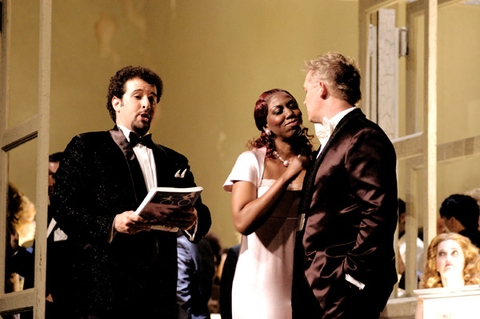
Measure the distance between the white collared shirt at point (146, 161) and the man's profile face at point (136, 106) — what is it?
0.15ft

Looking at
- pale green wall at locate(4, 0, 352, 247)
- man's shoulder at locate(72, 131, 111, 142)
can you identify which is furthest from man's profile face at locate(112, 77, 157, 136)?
pale green wall at locate(4, 0, 352, 247)

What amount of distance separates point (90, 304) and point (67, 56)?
16.4 feet

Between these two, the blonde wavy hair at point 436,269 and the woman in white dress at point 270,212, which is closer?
the woman in white dress at point 270,212

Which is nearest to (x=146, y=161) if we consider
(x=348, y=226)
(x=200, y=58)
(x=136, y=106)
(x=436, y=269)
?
(x=136, y=106)

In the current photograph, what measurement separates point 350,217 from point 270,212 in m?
0.43

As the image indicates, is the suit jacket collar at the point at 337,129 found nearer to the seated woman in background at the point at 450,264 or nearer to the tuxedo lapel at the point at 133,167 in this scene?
the tuxedo lapel at the point at 133,167

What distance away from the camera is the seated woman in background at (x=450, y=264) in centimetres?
397

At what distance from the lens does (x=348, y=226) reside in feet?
8.99

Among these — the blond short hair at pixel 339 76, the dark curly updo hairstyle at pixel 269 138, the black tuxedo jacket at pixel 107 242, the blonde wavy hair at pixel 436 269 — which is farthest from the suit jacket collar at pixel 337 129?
the blonde wavy hair at pixel 436 269

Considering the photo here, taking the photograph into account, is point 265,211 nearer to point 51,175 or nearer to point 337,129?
point 337,129

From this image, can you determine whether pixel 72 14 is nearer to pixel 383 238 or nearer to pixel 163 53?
pixel 163 53

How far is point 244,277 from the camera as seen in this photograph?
3.21 metres

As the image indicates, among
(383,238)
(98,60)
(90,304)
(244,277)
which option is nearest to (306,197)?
(383,238)

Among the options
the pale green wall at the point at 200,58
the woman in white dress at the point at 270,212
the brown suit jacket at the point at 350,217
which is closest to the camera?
the brown suit jacket at the point at 350,217
